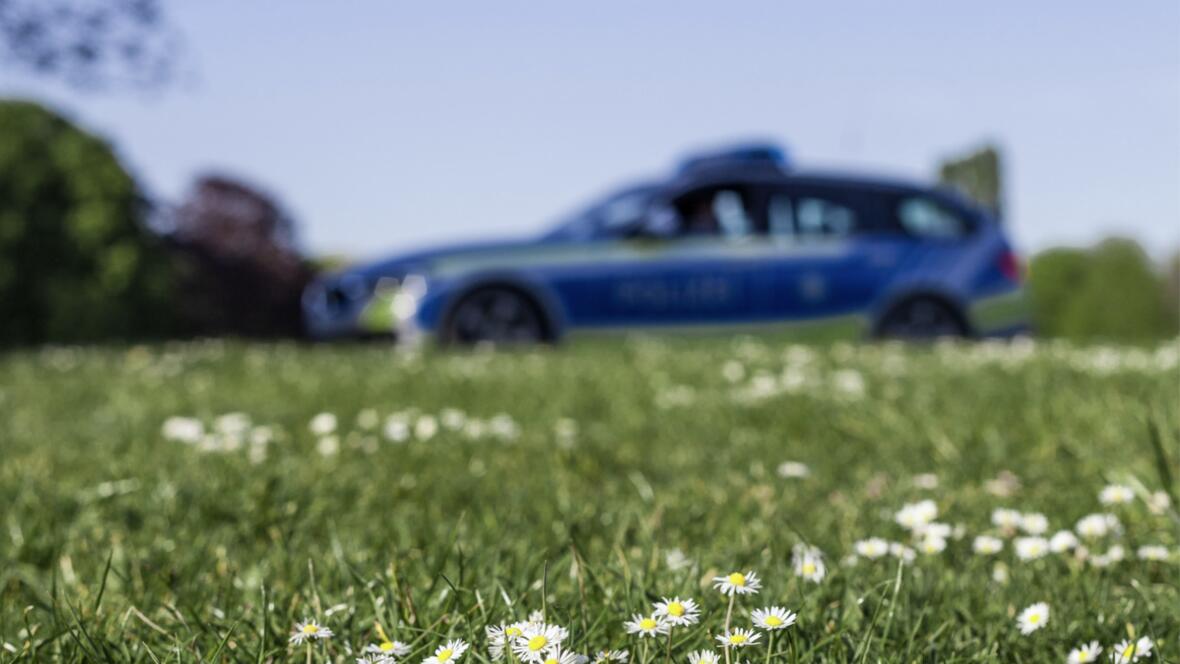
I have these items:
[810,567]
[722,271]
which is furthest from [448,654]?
[722,271]

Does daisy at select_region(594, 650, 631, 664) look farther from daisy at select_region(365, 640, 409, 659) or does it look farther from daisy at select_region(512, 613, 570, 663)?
daisy at select_region(365, 640, 409, 659)

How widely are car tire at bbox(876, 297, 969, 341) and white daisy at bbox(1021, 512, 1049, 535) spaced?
7.54m

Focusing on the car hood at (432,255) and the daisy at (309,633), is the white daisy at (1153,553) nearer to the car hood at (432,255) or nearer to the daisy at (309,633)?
the daisy at (309,633)

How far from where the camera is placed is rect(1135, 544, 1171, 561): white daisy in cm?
245

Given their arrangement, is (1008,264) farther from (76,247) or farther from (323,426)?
(76,247)

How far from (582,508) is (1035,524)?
114cm

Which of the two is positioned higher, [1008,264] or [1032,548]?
[1032,548]

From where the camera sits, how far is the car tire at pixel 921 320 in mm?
10297

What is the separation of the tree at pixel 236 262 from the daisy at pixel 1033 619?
18.3 m

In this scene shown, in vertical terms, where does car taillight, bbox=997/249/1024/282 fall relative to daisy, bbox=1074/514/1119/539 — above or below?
below

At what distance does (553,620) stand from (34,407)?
5.22 meters

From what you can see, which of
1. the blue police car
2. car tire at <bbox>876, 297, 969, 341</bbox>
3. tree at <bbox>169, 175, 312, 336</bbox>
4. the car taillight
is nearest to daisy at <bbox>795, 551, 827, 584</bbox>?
the blue police car

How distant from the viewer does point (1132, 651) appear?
5.87 ft

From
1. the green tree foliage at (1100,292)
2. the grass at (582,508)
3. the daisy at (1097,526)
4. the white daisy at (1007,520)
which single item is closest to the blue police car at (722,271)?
the grass at (582,508)
